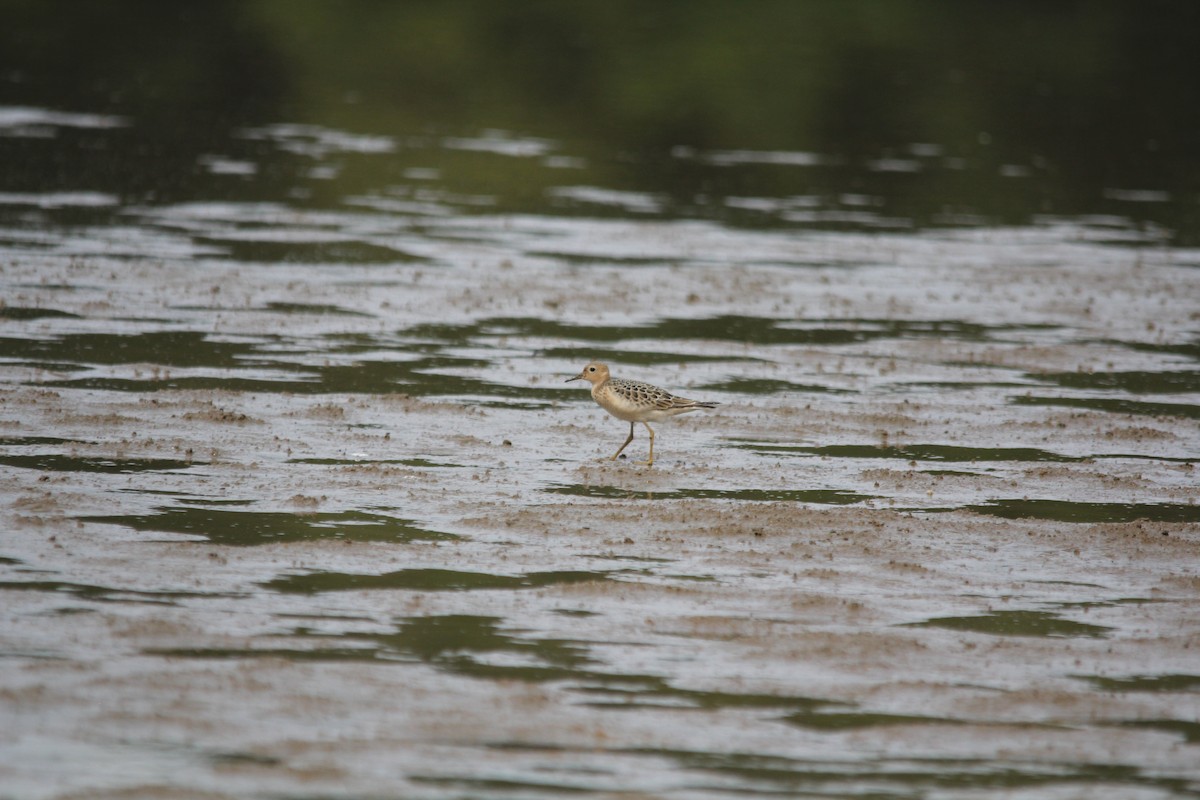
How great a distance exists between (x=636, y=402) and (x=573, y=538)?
2219mm

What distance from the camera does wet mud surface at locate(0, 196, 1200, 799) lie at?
721 centimetres

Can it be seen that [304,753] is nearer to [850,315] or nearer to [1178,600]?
[1178,600]

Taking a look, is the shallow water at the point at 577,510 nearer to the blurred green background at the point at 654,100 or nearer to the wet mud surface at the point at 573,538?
the wet mud surface at the point at 573,538

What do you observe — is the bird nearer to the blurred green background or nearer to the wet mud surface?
the wet mud surface

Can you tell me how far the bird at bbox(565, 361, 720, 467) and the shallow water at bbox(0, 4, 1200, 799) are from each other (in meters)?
0.37

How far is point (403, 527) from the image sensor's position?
33.2 ft

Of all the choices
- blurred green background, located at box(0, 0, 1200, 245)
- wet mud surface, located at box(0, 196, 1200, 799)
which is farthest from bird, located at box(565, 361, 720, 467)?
blurred green background, located at box(0, 0, 1200, 245)

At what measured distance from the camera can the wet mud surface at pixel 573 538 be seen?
721 cm

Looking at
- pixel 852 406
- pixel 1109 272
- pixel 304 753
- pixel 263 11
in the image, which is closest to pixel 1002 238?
pixel 1109 272

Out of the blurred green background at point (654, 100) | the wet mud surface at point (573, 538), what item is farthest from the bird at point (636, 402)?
the blurred green background at point (654, 100)

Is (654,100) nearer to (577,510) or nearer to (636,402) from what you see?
(636,402)

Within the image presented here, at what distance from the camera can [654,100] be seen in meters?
34.1

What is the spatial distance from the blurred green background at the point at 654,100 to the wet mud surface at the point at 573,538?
21.9 ft

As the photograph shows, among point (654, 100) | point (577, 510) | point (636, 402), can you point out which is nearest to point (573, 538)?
point (577, 510)
